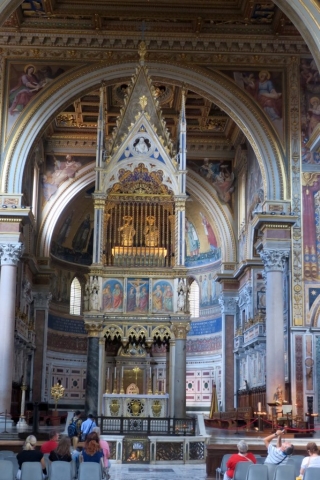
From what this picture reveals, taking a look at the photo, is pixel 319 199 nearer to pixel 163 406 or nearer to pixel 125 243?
pixel 125 243

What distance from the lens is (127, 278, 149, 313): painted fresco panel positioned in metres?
26.8

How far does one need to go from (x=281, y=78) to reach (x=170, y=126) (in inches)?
417

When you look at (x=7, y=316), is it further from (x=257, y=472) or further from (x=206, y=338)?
(x=257, y=472)

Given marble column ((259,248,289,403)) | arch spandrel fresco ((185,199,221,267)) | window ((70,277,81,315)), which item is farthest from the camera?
window ((70,277,81,315))

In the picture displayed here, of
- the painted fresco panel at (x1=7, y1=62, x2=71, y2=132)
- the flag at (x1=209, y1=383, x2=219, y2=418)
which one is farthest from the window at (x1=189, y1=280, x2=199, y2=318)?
the painted fresco panel at (x1=7, y1=62, x2=71, y2=132)

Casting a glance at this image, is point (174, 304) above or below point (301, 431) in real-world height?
above

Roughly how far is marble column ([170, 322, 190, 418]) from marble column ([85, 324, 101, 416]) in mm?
2513

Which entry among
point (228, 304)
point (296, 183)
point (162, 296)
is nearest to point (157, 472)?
point (162, 296)

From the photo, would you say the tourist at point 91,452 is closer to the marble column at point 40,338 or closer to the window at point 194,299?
the marble column at point 40,338

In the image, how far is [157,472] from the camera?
60.3ft

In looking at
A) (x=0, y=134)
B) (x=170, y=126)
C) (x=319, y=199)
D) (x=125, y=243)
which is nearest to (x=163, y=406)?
(x=125, y=243)

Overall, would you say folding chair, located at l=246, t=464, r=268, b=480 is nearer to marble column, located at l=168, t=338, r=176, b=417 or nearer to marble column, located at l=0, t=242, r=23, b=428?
marble column, located at l=168, t=338, r=176, b=417

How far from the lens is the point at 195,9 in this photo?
27.9 m

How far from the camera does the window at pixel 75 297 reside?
43459mm
